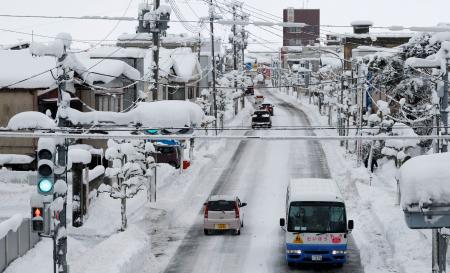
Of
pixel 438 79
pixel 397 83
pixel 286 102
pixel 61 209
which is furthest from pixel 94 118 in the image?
pixel 286 102

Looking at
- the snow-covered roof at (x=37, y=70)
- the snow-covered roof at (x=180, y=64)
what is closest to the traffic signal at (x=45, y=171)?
the snow-covered roof at (x=37, y=70)

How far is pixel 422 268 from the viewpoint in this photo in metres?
22.1

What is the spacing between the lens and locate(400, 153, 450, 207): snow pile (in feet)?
48.1

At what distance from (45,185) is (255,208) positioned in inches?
839

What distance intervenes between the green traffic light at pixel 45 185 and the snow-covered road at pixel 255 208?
379 inches

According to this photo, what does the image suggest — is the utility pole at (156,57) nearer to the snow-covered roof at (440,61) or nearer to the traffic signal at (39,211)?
the snow-covered roof at (440,61)

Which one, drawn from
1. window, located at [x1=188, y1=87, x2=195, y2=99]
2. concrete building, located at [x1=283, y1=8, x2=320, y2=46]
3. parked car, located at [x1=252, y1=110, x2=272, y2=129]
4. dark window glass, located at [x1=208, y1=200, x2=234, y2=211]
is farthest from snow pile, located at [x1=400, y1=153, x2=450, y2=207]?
concrete building, located at [x1=283, y1=8, x2=320, y2=46]

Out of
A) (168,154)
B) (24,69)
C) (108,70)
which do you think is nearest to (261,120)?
(168,154)

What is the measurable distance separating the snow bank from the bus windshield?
5273mm

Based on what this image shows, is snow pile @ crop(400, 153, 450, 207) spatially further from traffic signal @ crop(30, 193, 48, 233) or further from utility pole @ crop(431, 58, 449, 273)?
traffic signal @ crop(30, 193, 48, 233)

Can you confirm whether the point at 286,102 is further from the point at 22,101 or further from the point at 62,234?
the point at 62,234

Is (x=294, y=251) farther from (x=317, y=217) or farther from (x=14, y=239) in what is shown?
(x=14, y=239)

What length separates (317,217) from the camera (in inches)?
984

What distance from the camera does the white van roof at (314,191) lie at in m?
25.3
